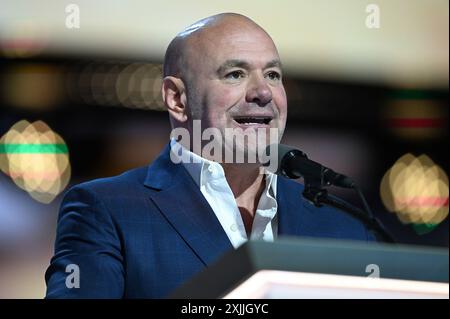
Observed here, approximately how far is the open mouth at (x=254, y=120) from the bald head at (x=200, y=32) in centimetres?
12

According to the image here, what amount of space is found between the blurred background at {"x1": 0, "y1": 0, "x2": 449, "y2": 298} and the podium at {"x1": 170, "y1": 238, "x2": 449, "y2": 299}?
2.52 ft

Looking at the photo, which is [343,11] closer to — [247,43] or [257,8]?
[257,8]

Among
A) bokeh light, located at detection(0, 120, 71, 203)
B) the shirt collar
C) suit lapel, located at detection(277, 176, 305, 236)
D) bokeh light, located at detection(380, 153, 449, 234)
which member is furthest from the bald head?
bokeh light, located at detection(380, 153, 449, 234)

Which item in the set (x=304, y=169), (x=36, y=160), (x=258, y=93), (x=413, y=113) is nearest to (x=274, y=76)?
(x=258, y=93)

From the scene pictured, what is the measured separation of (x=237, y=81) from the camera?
126 cm

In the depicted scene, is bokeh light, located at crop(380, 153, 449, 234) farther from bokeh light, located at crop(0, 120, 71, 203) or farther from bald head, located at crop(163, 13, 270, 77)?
bald head, located at crop(163, 13, 270, 77)

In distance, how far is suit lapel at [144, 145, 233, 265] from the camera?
117 cm

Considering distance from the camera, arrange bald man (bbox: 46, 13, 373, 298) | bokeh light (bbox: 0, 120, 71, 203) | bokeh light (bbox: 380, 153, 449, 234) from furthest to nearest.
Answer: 1. bokeh light (bbox: 380, 153, 449, 234)
2. bokeh light (bbox: 0, 120, 71, 203)
3. bald man (bbox: 46, 13, 373, 298)

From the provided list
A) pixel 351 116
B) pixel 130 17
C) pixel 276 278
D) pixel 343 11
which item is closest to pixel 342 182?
pixel 276 278

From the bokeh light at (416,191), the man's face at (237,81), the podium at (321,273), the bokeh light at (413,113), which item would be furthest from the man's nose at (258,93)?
the bokeh light at (413,113)

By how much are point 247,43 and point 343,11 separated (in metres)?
0.66

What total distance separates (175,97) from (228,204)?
7.7 inches

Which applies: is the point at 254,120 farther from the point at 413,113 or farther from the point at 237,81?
the point at 413,113

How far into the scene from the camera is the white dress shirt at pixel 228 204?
4.07 feet
